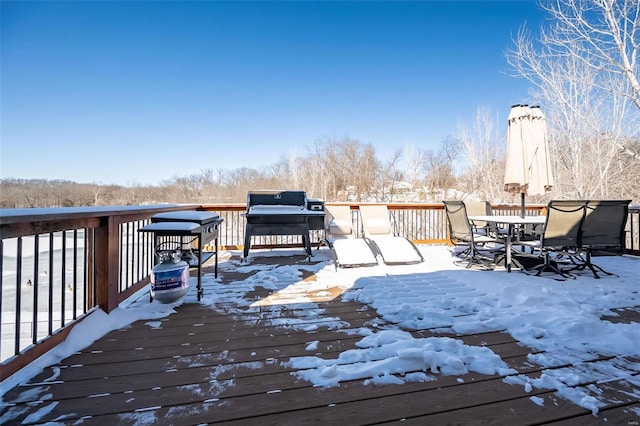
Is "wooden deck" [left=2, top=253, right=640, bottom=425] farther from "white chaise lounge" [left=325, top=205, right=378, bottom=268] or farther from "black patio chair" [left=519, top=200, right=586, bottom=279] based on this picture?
"white chaise lounge" [left=325, top=205, right=378, bottom=268]

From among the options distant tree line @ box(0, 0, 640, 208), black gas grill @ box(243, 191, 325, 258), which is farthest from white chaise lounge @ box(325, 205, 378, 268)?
distant tree line @ box(0, 0, 640, 208)

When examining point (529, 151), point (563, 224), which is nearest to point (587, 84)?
point (529, 151)

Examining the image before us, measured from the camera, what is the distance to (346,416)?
1.23m

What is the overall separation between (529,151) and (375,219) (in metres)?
2.63

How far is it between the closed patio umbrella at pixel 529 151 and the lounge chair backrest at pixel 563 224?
2.20ft

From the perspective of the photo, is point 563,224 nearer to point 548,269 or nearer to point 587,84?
point 548,269

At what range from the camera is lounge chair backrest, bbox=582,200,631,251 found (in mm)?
3418

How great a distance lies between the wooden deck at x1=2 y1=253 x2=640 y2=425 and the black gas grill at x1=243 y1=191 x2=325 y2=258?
2656 mm

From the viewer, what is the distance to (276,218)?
4.59 m

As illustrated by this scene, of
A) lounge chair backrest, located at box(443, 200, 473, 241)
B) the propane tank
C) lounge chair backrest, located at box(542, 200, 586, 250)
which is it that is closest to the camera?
the propane tank

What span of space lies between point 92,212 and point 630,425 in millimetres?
3261

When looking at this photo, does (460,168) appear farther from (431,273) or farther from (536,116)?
(431,273)

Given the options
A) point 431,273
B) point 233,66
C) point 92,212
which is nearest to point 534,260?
point 431,273

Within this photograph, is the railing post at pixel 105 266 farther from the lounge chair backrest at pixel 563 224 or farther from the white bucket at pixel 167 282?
the lounge chair backrest at pixel 563 224
